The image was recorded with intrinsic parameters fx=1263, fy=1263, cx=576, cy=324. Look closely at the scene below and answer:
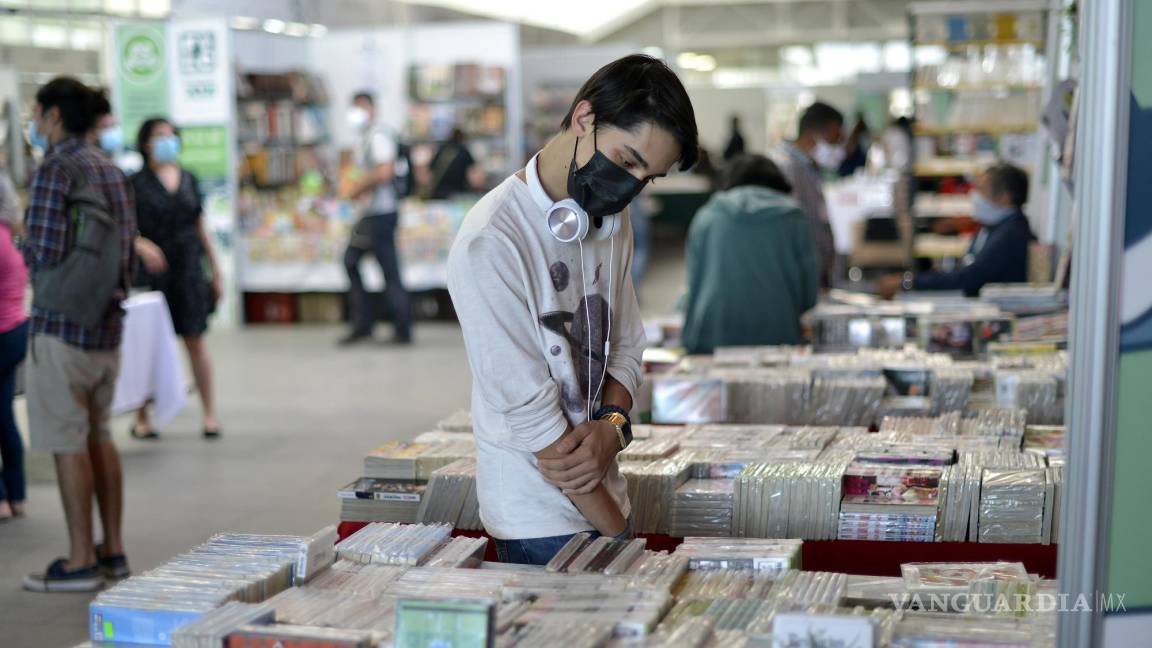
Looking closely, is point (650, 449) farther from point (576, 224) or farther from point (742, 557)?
point (576, 224)

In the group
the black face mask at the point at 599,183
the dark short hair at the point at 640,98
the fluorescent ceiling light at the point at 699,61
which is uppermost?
the fluorescent ceiling light at the point at 699,61

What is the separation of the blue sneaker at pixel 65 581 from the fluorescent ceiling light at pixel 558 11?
594 inches

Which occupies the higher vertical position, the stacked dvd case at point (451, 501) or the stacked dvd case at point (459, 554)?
the stacked dvd case at point (459, 554)

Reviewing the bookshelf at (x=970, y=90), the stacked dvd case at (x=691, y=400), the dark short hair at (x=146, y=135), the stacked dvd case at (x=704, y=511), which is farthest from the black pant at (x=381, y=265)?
the stacked dvd case at (x=704, y=511)

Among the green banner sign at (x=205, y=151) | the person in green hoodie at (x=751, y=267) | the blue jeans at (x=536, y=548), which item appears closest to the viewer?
the blue jeans at (x=536, y=548)

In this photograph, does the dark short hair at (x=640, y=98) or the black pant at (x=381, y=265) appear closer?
the dark short hair at (x=640, y=98)

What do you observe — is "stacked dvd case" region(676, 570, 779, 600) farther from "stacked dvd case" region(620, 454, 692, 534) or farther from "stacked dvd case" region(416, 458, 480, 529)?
"stacked dvd case" region(416, 458, 480, 529)

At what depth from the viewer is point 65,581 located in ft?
14.1

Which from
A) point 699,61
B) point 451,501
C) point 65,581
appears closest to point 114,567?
point 65,581

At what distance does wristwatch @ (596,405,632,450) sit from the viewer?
2.37 m

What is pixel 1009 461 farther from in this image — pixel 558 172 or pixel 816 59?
pixel 816 59

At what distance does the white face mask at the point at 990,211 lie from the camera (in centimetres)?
626

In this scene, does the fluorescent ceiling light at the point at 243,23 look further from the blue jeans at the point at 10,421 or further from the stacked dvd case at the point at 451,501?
the stacked dvd case at the point at 451,501

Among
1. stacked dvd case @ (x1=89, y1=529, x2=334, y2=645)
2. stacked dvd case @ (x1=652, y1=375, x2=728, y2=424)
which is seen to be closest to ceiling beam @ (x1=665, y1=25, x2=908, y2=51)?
stacked dvd case @ (x1=652, y1=375, x2=728, y2=424)
